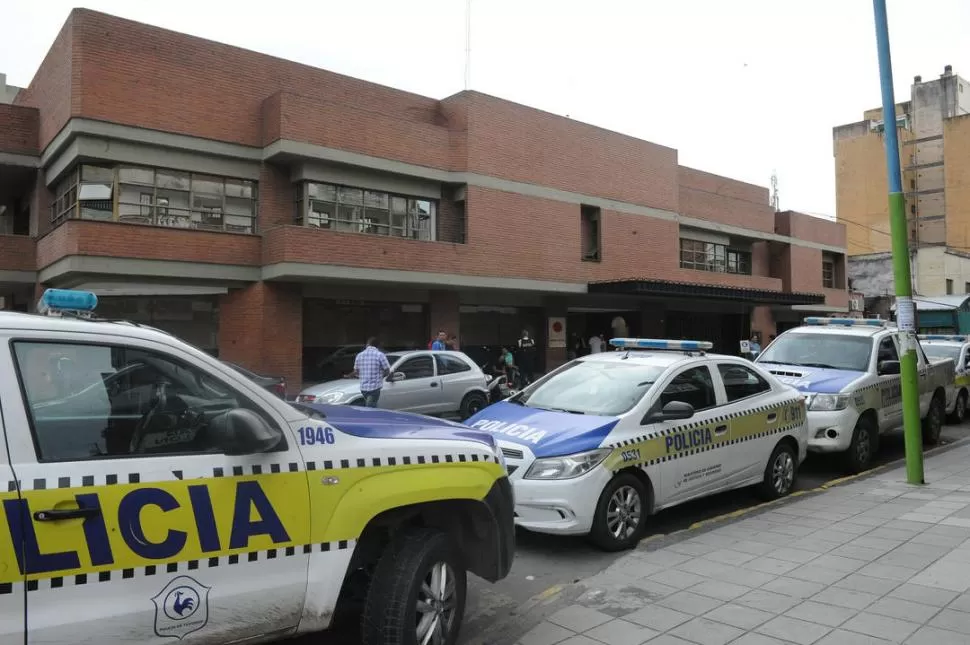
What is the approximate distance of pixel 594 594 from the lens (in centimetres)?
461

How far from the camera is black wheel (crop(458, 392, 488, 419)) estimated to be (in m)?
14.2

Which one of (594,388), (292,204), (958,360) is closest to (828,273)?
(958,360)

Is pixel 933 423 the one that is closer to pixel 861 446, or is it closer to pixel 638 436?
pixel 861 446

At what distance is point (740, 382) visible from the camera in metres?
7.09

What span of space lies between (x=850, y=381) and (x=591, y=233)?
1742cm

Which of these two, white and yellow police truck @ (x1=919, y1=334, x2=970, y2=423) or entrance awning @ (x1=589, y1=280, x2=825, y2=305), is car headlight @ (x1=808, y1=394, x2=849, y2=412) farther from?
entrance awning @ (x1=589, y1=280, x2=825, y2=305)

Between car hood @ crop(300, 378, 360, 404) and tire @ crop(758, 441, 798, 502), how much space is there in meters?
7.02

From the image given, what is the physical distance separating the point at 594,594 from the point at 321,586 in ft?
7.32

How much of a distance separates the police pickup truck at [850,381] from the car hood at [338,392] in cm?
662

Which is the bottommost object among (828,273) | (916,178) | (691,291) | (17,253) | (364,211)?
(691,291)

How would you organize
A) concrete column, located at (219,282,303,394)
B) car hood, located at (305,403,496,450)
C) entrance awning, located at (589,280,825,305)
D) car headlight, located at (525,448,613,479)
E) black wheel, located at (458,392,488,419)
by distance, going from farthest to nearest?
entrance awning, located at (589,280,825,305), concrete column, located at (219,282,303,394), black wheel, located at (458,392,488,419), car headlight, located at (525,448,613,479), car hood, located at (305,403,496,450)

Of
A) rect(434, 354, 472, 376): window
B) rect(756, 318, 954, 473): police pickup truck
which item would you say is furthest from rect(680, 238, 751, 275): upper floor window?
rect(756, 318, 954, 473): police pickup truck

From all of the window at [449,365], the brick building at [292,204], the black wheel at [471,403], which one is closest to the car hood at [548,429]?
the window at [449,365]

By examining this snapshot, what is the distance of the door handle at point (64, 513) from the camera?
2.38m
